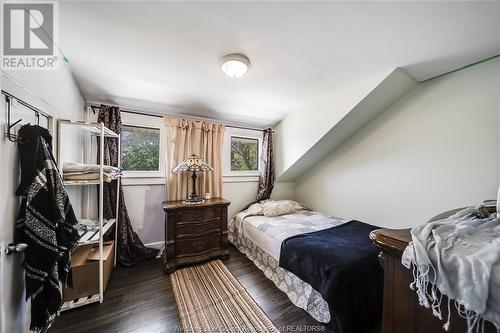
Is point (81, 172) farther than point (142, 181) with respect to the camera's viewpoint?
No

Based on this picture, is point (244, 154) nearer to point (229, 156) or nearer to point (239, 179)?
point (229, 156)

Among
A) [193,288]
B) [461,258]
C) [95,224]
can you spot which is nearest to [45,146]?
[95,224]

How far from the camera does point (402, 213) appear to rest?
2.20m

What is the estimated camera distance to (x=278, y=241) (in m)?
2.04

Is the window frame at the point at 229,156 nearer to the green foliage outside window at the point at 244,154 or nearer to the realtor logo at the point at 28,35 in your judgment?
the green foliage outside window at the point at 244,154

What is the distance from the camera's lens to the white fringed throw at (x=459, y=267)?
1.81ft

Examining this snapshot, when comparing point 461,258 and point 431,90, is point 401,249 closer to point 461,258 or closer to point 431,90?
point 461,258

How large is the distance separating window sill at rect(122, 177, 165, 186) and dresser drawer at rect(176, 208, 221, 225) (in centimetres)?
74

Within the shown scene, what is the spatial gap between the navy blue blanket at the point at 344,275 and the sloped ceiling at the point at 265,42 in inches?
66.8

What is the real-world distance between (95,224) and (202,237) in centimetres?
117

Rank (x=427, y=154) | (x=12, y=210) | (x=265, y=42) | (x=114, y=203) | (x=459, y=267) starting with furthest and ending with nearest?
(x=114, y=203) → (x=427, y=154) → (x=265, y=42) → (x=12, y=210) → (x=459, y=267)

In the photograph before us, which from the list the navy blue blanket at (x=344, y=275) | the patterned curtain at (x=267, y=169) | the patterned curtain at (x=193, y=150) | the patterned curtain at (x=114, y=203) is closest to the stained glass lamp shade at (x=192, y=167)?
the patterned curtain at (x=193, y=150)

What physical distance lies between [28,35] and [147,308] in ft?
7.17

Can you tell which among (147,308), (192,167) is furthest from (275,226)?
(147,308)
